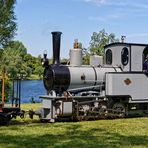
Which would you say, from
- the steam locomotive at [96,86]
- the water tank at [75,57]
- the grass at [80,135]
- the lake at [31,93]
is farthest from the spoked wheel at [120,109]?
the lake at [31,93]

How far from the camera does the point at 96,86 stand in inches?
630

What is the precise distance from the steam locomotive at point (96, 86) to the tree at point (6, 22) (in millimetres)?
16473

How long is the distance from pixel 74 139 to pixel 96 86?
5.41 metres

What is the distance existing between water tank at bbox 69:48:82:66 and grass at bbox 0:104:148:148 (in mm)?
2540

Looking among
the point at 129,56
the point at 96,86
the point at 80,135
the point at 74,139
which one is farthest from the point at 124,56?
the point at 74,139

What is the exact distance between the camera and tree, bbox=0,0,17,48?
105ft

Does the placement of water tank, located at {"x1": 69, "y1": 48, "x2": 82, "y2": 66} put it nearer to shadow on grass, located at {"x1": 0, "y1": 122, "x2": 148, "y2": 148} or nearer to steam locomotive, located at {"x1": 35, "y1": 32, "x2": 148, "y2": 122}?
steam locomotive, located at {"x1": 35, "y1": 32, "x2": 148, "y2": 122}

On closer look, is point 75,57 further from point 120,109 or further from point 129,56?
point 120,109

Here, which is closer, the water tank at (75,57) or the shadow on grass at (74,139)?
the shadow on grass at (74,139)

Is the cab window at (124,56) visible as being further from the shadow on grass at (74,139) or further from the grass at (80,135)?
the shadow on grass at (74,139)

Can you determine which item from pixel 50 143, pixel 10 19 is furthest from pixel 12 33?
pixel 50 143

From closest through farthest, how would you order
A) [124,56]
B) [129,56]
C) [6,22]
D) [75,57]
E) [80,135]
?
1. [80,135]
2. [75,57]
3. [129,56]
4. [124,56]
5. [6,22]

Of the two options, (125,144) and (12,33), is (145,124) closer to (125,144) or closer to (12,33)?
(125,144)

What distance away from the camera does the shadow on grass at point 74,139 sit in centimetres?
995
